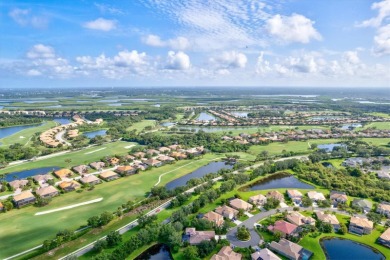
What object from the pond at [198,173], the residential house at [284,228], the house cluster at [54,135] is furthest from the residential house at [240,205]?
the house cluster at [54,135]

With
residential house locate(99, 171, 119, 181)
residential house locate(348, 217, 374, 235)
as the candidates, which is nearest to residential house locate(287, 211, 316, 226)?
residential house locate(348, 217, 374, 235)

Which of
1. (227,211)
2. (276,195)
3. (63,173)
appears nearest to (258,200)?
(276,195)

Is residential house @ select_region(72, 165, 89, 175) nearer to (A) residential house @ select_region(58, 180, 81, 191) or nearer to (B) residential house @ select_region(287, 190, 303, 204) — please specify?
(A) residential house @ select_region(58, 180, 81, 191)

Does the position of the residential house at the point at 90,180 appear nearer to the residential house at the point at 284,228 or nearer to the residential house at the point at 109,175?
the residential house at the point at 109,175

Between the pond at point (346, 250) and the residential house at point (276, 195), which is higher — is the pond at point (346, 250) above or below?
below

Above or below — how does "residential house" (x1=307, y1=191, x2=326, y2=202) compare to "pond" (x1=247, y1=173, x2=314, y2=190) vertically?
above

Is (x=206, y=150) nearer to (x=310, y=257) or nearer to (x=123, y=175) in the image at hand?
(x=123, y=175)
